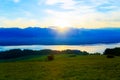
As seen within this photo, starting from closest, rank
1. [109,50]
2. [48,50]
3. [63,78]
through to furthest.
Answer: [63,78]
[109,50]
[48,50]

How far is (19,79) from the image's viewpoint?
98.3 ft

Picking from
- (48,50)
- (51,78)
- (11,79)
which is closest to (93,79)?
(51,78)

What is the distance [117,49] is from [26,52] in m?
39.3

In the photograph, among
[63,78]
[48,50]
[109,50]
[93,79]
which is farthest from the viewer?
[48,50]

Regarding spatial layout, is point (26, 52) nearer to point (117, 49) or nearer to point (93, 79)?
point (117, 49)

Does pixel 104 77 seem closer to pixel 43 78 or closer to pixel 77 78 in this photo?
pixel 77 78

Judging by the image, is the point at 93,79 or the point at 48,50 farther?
the point at 48,50

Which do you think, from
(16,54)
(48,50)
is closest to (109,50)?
(48,50)

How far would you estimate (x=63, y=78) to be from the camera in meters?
28.8

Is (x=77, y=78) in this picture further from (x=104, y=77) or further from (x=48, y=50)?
(x=48, y=50)

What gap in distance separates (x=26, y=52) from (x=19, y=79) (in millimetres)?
79150

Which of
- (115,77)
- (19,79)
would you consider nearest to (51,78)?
(19,79)

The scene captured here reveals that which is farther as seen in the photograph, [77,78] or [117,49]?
[117,49]

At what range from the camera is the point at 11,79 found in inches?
1193
